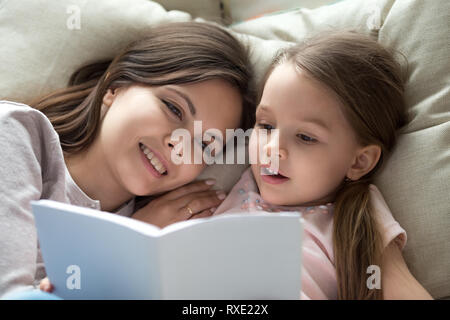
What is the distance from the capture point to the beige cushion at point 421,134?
3.29 feet

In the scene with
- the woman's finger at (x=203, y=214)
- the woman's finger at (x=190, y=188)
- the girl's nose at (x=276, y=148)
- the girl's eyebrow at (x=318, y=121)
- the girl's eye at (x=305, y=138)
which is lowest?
the woman's finger at (x=203, y=214)

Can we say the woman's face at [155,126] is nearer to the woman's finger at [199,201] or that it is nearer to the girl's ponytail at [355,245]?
the woman's finger at [199,201]

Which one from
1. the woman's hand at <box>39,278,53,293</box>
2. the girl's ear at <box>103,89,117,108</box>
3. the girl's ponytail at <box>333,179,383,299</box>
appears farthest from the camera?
the girl's ear at <box>103,89,117,108</box>

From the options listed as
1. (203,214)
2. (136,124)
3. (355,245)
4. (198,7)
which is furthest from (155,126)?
(198,7)

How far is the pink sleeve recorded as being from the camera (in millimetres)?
995

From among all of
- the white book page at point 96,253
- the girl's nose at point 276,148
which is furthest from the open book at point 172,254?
the girl's nose at point 276,148

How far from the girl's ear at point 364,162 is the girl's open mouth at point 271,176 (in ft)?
0.51

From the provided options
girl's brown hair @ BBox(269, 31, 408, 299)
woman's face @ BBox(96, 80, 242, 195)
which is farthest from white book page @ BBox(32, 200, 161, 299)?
girl's brown hair @ BBox(269, 31, 408, 299)

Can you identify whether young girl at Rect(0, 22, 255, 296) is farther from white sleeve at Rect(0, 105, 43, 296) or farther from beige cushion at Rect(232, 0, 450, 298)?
beige cushion at Rect(232, 0, 450, 298)

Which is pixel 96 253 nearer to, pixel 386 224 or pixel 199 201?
pixel 199 201

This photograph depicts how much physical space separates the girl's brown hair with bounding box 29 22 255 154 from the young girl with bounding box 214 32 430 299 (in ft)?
0.46

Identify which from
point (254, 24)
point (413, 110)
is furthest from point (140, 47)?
point (413, 110)

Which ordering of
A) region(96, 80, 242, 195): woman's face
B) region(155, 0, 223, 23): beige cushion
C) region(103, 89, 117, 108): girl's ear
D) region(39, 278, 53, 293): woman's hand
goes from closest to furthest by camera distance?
1. region(39, 278, 53, 293): woman's hand
2. region(96, 80, 242, 195): woman's face
3. region(103, 89, 117, 108): girl's ear
4. region(155, 0, 223, 23): beige cushion

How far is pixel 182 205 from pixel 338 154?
400 mm
